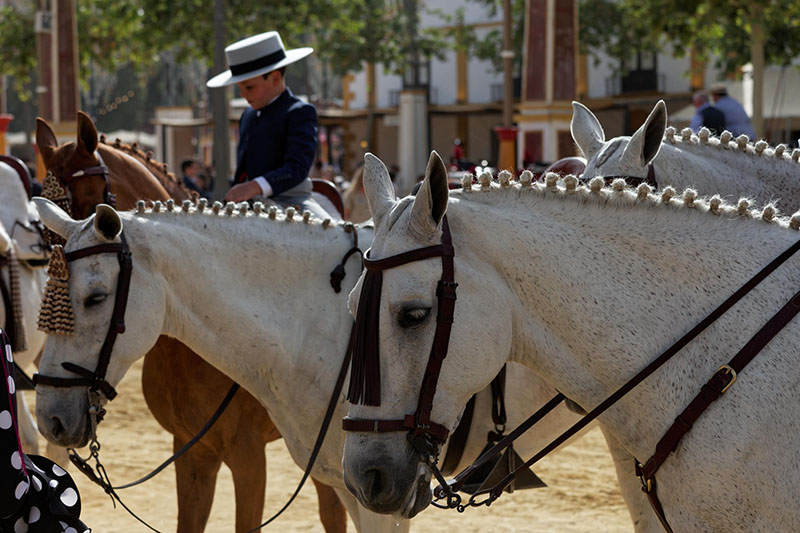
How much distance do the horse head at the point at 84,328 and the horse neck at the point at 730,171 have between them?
198 cm

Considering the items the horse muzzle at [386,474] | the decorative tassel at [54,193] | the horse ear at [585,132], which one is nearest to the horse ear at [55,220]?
the decorative tassel at [54,193]

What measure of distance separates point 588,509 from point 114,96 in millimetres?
55730

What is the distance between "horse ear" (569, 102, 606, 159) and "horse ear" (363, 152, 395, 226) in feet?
4.16

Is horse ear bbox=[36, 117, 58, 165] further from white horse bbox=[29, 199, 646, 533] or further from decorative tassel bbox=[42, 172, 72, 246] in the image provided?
white horse bbox=[29, 199, 646, 533]

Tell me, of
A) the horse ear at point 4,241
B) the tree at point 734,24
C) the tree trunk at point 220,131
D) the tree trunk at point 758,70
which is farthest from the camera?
the tree trunk at point 758,70

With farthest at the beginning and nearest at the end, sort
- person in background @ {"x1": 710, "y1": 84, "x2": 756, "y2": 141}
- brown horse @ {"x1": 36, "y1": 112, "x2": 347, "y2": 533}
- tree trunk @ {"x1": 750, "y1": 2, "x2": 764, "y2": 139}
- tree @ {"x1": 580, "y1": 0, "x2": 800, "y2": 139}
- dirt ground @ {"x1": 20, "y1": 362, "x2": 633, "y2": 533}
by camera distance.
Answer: tree trunk @ {"x1": 750, "y1": 2, "x2": 764, "y2": 139}
tree @ {"x1": 580, "y1": 0, "x2": 800, "y2": 139}
person in background @ {"x1": 710, "y1": 84, "x2": 756, "y2": 141}
dirt ground @ {"x1": 20, "y1": 362, "x2": 633, "y2": 533}
brown horse @ {"x1": 36, "y1": 112, "x2": 347, "y2": 533}

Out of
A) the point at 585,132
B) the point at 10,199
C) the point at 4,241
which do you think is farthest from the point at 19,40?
the point at 585,132

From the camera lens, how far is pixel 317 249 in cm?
416

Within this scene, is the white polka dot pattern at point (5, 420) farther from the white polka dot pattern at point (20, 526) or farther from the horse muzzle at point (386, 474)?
the horse muzzle at point (386, 474)

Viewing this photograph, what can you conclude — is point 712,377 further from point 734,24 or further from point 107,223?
point 734,24

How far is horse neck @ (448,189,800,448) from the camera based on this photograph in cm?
258

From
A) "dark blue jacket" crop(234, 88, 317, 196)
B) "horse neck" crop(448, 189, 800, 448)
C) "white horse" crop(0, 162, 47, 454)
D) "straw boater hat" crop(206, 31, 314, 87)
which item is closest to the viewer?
"horse neck" crop(448, 189, 800, 448)

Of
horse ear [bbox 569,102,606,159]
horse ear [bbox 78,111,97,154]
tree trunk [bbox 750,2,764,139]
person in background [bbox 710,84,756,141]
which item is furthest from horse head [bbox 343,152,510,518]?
tree trunk [bbox 750,2,764,139]

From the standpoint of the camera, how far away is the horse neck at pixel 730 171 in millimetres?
3604
